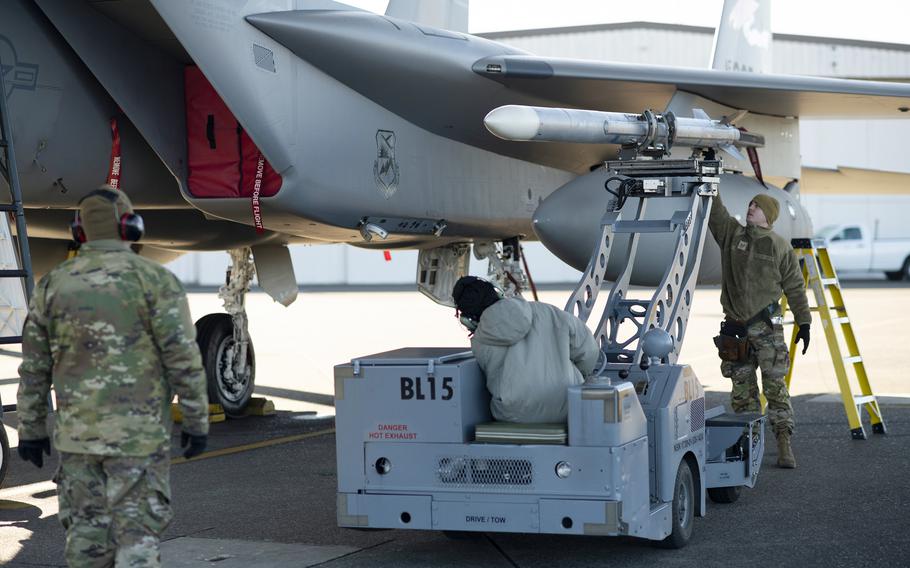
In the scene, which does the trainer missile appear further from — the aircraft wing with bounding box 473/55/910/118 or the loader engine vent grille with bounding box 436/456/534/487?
the loader engine vent grille with bounding box 436/456/534/487

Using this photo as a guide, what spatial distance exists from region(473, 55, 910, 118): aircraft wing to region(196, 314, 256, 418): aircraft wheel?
11.5 feet

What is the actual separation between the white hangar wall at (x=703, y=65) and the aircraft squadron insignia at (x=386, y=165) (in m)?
27.5

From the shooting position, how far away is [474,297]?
5.22 metres

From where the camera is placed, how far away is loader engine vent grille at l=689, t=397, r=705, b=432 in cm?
583

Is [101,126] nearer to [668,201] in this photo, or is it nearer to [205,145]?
[205,145]

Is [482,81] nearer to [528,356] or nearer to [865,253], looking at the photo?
[528,356]

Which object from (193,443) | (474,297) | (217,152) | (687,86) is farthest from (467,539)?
(687,86)

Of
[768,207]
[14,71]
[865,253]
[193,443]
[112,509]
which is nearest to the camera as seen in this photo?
[112,509]

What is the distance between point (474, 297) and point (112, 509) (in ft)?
6.30

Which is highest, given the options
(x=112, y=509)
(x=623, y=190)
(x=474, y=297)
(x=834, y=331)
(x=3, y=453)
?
(x=623, y=190)

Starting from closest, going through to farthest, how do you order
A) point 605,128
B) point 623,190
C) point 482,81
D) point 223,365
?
point 605,128
point 623,190
point 482,81
point 223,365

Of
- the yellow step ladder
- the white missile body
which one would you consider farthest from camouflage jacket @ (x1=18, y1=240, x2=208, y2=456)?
the yellow step ladder

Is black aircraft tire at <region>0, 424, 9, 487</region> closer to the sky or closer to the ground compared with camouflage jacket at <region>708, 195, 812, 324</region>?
closer to the ground

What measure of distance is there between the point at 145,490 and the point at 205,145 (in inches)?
164
